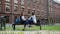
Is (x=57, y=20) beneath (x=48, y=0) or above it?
beneath

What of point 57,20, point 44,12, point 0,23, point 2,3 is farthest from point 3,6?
point 57,20

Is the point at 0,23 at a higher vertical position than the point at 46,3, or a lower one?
lower

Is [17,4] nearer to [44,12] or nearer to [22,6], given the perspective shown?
[22,6]

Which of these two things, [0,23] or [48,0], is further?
[48,0]

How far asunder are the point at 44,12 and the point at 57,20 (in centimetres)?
1442

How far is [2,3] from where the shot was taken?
43469 mm

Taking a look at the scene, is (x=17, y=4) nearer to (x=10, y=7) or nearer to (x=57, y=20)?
(x=10, y=7)

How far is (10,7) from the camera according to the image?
45.5 m

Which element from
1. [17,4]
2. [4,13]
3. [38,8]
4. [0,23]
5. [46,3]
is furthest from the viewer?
[46,3]

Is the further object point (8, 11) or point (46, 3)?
point (46, 3)

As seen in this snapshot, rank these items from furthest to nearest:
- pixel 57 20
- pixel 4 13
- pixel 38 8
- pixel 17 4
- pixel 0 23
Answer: pixel 57 20
pixel 38 8
pixel 17 4
pixel 4 13
pixel 0 23

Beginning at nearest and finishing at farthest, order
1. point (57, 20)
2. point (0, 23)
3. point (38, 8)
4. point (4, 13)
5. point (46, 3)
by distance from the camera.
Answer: point (0, 23) < point (4, 13) < point (38, 8) < point (46, 3) < point (57, 20)

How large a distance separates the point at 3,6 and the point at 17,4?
6066 mm

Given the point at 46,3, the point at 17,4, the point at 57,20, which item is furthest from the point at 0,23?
the point at 57,20
